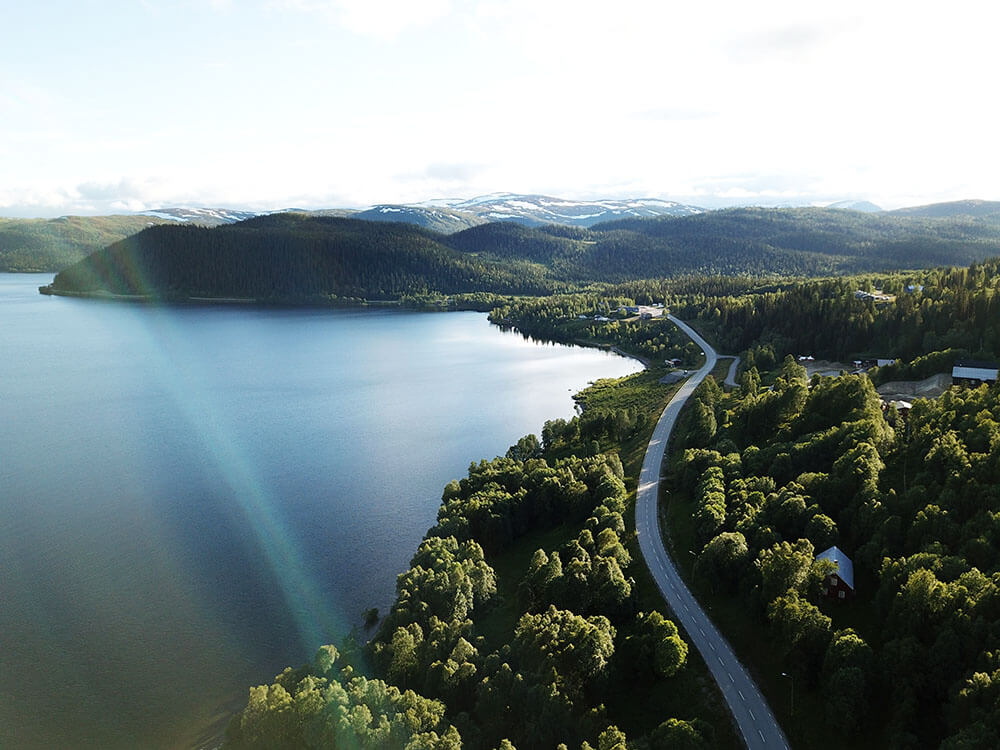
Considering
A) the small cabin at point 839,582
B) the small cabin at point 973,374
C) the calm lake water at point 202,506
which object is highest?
the small cabin at point 973,374

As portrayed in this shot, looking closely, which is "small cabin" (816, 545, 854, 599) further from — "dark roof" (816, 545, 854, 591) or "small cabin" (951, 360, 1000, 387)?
"small cabin" (951, 360, 1000, 387)

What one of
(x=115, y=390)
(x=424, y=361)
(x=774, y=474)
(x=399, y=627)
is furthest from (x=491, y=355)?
(x=399, y=627)

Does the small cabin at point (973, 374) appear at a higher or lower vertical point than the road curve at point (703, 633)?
higher

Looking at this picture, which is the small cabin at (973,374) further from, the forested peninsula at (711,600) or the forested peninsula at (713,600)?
the forested peninsula at (713,600)

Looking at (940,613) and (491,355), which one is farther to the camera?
(491,355)

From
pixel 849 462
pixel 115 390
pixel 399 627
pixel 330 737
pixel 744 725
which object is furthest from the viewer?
pixel 115 390

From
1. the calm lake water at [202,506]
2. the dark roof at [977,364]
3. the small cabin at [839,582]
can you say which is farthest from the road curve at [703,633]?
the dark roof at [977,364]

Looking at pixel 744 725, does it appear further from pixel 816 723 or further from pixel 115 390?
pixel 115 390

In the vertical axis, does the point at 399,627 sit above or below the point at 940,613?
below
